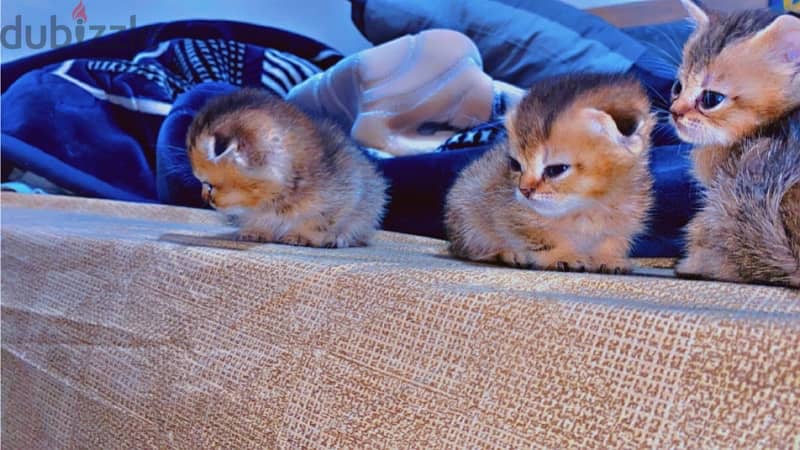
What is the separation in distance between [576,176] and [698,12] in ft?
0.60

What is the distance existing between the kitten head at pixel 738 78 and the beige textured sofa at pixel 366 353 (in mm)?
150

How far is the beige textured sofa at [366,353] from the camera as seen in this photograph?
0.31 meters

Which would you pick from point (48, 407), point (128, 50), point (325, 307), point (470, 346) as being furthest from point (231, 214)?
point (128, 50)

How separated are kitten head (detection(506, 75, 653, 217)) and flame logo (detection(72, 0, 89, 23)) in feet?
5.60

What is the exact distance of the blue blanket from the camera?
97 centimetres

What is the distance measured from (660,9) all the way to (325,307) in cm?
157

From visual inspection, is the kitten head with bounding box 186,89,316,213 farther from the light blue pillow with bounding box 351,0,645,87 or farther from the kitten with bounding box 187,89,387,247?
the light blue pillow with bounding box 351,0,645,87

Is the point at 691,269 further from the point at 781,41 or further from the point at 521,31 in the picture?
the point at 521,31

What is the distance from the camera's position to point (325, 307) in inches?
19.3

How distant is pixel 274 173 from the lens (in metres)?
0.85

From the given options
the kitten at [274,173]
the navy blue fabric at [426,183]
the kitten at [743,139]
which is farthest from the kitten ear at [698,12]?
the kitten at [274,173]

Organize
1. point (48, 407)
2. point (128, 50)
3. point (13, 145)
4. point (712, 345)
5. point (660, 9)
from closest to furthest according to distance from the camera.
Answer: point (712, 345) < point (48, 407) < point (13, 145) < point (660, 9) < point (128, 50)

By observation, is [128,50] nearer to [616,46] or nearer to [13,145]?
[13,145]

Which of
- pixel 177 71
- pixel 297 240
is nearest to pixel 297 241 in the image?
pixel 297 240
